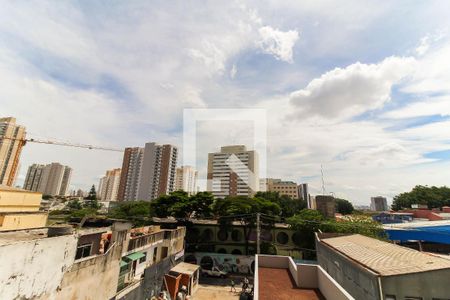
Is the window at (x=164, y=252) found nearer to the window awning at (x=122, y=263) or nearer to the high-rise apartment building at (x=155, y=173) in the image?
the window awning at (x=122, y=263)

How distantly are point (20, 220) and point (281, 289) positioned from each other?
57.8ft

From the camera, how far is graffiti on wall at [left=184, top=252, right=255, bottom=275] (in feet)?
94.9

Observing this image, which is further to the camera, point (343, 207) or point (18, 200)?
point (343, 207)

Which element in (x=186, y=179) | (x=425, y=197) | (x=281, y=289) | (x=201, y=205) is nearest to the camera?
(x=281, y=289)

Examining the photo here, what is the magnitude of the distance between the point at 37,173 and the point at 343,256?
138m

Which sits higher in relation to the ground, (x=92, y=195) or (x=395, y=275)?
(x=92, y=195)

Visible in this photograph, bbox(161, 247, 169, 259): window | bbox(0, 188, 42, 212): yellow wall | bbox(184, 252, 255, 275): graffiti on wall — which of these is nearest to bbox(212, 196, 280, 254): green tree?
bbox(184, 252, 255, 275): graffiti on wall

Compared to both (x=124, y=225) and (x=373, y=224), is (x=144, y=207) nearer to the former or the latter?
(x=124, y=225)

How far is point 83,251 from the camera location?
40.5ft

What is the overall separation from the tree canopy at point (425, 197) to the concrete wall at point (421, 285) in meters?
76.2

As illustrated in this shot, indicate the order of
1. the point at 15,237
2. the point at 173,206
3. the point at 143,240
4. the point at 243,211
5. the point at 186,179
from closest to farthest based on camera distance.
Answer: the point at 15,237 < the point at 143,240 < the point at 243,211 < the point at 173,206 < the point at 186,179

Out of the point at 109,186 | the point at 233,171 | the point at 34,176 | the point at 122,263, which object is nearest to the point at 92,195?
the point at 109,186

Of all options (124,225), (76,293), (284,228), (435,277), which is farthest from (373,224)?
(76,293)

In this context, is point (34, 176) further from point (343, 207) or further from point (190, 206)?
point (343, 207)
